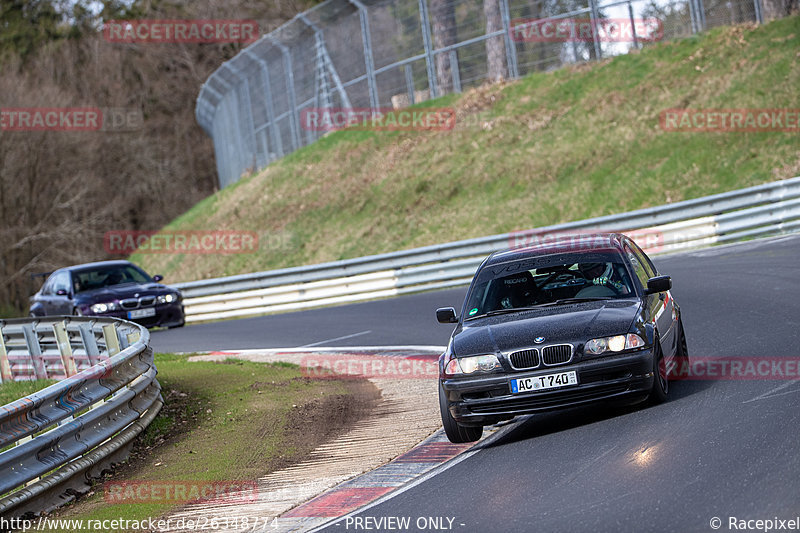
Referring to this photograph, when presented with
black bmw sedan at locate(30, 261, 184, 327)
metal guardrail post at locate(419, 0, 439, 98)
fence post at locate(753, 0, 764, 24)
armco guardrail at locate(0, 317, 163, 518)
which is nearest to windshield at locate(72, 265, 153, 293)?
black bmw sedan at locate(30, 261, 184, 327)

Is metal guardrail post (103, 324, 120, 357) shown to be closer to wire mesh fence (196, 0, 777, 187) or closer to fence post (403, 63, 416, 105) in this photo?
wire mesh fence (196, 0, 777, 187)

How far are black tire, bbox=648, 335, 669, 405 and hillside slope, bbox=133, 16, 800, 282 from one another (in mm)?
15770

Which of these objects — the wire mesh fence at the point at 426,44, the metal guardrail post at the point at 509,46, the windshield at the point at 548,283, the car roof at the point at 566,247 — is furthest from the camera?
the metal guardrail post at the point at 509,46

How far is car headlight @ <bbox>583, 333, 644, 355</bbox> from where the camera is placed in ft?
25.1

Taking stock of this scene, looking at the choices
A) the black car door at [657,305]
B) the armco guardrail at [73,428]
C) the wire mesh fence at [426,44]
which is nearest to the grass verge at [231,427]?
the armco guardrail at [73,428]

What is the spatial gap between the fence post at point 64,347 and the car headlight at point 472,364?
8.09m

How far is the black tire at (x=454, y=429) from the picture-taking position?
26.1 ft

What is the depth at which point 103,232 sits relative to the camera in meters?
54.5

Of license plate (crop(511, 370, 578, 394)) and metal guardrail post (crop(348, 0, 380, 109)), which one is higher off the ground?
metal guardrail post (crop(348, 0, 380, 109))

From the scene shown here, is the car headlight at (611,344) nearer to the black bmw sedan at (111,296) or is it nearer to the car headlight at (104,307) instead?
the black bmw sedan at (111,296)

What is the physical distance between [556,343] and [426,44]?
25.9 metres

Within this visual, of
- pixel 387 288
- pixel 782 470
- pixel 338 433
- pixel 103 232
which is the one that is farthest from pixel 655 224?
pixel 103 232

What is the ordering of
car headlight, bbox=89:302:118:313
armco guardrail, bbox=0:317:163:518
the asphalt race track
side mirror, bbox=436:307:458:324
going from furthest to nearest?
1. car headlight, bbox=89:302:118:313
2. side mirror, bbox=436:307:458:324
3. armco guardrail, bbox=0:317:163:518
4. the asphalt race track

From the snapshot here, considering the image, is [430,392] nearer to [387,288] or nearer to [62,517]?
[62,517]
